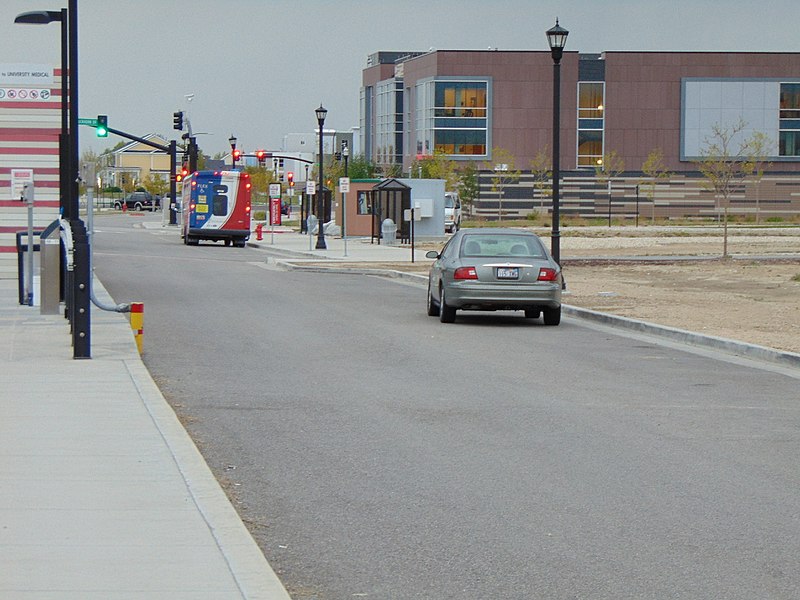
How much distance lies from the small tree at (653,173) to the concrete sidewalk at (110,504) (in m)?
100

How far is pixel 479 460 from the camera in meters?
9.52

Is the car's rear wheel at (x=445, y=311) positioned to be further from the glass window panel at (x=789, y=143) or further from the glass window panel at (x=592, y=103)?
the glass window panel at (x=789, y=143)

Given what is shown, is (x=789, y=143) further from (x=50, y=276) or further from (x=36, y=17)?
(x=50, y=276)

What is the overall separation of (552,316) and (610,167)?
298 feet

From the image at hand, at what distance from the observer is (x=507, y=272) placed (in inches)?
805

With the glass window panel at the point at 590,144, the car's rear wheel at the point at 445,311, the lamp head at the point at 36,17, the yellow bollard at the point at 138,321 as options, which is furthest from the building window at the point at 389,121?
the yellow bollard at the point at 138,321

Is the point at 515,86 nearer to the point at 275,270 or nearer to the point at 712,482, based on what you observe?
the point at 275,270

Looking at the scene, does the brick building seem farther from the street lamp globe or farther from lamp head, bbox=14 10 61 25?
lamp head, bbox=14 10 61 25

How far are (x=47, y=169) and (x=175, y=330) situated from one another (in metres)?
17.8

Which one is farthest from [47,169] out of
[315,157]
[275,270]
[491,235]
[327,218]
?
[315,157]

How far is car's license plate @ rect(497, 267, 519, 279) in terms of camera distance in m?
20.4

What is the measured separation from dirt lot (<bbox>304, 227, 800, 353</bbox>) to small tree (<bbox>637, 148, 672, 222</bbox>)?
2197 inches

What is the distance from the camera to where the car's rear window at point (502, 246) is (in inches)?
835

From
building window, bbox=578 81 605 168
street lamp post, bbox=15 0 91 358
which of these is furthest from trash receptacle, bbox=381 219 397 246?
building window, bbox=578 81 605 168
